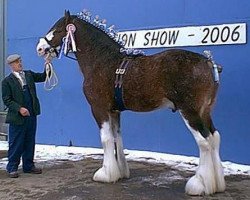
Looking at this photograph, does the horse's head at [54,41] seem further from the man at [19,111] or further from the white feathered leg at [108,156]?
the white feathered leg at [108,156]

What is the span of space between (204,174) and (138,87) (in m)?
1.25

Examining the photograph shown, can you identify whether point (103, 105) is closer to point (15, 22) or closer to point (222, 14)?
point (222, 14)

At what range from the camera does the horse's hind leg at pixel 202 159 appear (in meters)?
5.51

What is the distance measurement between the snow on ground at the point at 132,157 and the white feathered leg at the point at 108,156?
127 cm

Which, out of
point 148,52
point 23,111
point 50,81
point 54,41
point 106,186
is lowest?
point 106,186

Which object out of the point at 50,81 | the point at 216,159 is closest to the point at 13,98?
the point at 50,81

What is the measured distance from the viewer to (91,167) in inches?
290

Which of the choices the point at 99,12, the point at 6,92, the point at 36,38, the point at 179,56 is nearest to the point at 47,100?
the point at 36,38

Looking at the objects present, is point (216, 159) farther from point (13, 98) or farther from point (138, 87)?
point (13, 98)

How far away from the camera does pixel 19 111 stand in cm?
656

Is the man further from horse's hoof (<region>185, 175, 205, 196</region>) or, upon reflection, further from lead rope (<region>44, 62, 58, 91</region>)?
horse's hoof (<region>185, 175, 205, 196</region>)

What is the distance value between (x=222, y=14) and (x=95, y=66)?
215cm

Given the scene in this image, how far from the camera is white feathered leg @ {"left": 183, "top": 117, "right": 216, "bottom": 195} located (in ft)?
18.1

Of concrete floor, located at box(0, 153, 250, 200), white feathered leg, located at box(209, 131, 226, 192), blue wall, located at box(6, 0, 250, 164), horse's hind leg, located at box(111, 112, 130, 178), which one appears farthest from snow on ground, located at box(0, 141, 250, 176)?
white feathered leg, located at box(209, 131, 226, 192)
